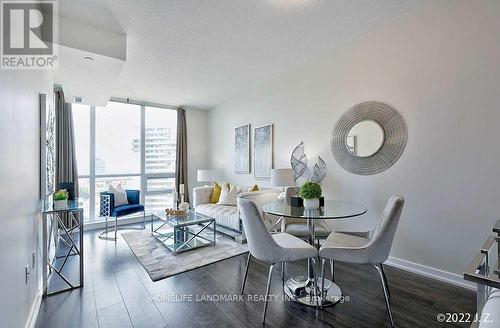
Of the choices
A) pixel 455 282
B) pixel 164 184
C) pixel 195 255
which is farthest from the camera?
pixel 164 184

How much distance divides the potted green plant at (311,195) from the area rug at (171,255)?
1419mm

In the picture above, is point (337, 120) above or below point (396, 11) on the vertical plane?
below

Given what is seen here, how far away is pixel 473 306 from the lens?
1921mm

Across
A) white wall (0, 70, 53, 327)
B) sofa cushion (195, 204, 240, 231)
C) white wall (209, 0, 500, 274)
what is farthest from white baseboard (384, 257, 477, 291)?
white wall (0, 70, 53, 327)

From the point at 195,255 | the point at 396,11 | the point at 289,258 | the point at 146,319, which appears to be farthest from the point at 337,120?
the point at 146,319

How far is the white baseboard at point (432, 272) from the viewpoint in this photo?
86.5 inches

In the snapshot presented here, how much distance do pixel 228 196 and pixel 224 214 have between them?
0.54m

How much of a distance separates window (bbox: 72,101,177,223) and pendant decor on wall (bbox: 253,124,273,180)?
7.57 ft

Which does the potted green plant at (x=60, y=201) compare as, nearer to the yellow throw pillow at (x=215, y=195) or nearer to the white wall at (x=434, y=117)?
the yellow throw pillow at (x=215, y=195)

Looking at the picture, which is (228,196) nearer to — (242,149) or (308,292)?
(242,149)

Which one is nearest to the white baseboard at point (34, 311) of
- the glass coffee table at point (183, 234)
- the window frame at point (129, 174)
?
the glass coffee table at point (183, 234)

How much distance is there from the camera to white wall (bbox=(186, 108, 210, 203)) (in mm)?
5855

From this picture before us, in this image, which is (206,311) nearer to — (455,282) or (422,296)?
(422,296)

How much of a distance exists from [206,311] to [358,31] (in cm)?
340
